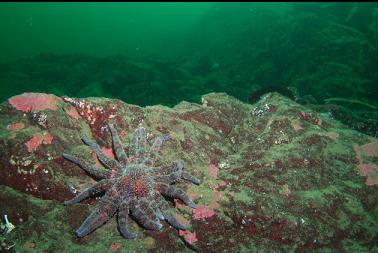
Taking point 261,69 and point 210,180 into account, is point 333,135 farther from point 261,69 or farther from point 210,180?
point 261,69

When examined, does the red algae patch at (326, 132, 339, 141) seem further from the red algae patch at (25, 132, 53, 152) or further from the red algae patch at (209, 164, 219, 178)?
the red algae patch at (25, 132, 53, 152)

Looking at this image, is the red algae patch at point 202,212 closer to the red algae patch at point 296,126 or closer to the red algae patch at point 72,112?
the red algae patch at point 296,126

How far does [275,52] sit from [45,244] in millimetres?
20746

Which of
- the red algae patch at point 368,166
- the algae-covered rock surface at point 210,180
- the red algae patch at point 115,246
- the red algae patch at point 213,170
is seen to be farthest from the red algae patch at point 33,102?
the red algae patch at point 368,166

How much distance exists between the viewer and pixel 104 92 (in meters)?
17.1

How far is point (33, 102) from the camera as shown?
512 centimetres

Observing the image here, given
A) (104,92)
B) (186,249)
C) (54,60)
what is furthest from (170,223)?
(54,60)

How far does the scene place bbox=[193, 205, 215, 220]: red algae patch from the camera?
14.2ft

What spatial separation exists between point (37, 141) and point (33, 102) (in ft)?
2.73

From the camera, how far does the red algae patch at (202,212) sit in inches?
171

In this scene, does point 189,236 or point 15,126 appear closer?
point 189,236

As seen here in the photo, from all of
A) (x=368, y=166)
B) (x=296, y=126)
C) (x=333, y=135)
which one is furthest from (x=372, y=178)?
(x=296, y=126)

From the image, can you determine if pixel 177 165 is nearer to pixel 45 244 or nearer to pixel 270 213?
pixel 270 213

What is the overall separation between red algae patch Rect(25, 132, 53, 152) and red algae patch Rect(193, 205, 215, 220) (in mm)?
2483
